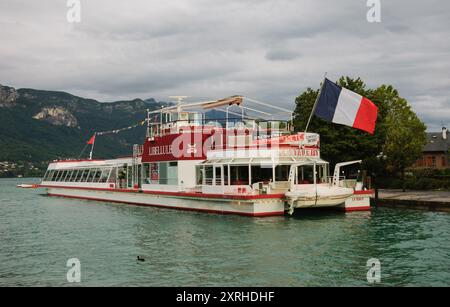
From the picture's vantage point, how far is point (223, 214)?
98.6 feet

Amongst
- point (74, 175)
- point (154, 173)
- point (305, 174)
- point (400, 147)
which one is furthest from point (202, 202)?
point (74, 175)

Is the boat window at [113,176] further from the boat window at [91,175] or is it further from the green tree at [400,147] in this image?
the green tree at [400,147]

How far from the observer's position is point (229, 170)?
99.2 ft

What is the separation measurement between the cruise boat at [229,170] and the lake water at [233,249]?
1.18m

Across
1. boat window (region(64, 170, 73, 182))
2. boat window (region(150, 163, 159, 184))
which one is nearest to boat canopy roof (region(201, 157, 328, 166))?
boat window (region(150, 163, 159, 184))

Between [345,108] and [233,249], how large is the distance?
14.7m

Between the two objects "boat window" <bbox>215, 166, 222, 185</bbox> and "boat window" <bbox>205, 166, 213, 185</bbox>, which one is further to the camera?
"boat window" <bbox>205, 166, 213, 185</bbox>

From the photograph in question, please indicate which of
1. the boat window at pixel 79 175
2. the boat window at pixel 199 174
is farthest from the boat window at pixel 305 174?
the boat window at pixel 79 175

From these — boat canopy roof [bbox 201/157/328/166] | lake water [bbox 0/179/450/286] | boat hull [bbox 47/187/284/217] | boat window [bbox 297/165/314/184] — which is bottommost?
lake water [bbox 0/179/450/286]

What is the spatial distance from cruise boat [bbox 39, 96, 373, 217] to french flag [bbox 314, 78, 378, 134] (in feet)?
6.75

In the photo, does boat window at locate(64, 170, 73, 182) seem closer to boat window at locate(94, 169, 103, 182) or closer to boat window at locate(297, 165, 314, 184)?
boat window at locate(94, 169, 103, 182)

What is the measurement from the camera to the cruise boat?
28266 mm

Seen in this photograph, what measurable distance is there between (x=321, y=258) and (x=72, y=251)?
10.0 m
